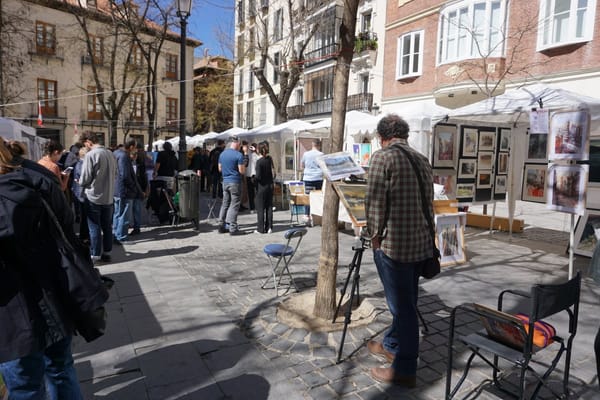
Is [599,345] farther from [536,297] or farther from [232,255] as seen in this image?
[232,255]

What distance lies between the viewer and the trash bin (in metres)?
8.20

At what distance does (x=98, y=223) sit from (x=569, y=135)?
638 centimetres

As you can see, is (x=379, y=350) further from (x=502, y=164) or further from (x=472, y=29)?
(x=472, y=29)

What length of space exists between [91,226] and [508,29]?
1507 cm

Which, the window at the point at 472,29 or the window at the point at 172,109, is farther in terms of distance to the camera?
the window at the point at 172,109

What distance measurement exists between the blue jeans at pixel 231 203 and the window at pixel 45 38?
1138 inches

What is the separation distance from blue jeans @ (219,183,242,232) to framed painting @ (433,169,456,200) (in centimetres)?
377

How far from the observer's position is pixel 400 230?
9.25 ft

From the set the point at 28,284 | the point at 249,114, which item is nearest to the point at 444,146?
the point at 28,284

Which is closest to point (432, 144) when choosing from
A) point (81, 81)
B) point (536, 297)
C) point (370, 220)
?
point (370, 220)

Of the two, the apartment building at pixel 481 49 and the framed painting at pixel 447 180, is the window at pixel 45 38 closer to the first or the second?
the apartment building at pixel 481 49

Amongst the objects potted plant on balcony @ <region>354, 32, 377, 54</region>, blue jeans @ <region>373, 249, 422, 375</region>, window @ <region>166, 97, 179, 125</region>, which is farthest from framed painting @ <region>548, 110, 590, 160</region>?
window @ <region>166, 97, 179, 125</region>

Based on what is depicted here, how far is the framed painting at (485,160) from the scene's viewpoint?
822cm

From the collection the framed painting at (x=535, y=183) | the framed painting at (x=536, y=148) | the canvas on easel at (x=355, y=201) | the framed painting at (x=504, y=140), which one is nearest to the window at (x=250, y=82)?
the framed painting at (x=504, y=140)
